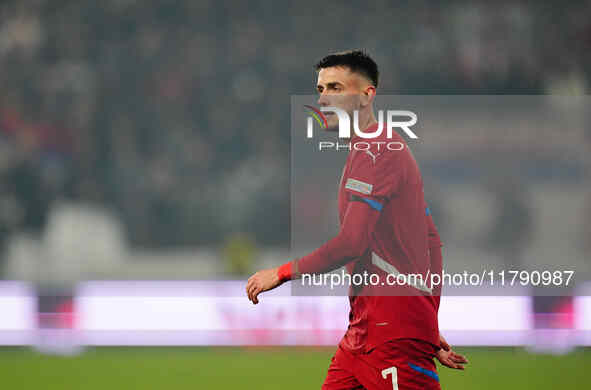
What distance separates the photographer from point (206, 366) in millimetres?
7773

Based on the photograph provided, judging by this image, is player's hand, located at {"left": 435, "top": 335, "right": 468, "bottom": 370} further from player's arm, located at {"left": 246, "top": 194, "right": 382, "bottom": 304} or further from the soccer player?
player's arm, located at {"left": 246, "top": 194, "right": 382, "bottom": 304}

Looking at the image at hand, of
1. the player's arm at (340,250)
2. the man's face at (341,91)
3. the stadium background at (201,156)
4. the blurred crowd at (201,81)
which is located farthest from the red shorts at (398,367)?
the blurred crowd at (201,81)

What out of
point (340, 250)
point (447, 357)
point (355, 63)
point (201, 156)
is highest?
point (355, 63)

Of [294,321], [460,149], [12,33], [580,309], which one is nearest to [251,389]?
[294,321]

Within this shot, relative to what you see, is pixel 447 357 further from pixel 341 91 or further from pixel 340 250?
pixel 341 91

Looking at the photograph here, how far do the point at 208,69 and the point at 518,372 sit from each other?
874cm

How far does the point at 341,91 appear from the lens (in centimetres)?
285

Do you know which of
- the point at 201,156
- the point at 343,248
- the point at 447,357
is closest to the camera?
the point at 343,248

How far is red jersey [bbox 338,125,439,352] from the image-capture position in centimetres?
271

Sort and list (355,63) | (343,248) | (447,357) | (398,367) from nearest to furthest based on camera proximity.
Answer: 1. (343,248)
2. (398,367)
3. (355,63)
4. (447,357)

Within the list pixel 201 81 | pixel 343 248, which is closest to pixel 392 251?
pixel 343 248

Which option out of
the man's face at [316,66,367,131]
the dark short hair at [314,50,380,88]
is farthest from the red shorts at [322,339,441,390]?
the dark short hair at [314,50,380,88]

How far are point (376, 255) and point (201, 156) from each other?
33.7ft

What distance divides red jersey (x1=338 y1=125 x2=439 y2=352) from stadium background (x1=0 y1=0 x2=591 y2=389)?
3281 millimetres
